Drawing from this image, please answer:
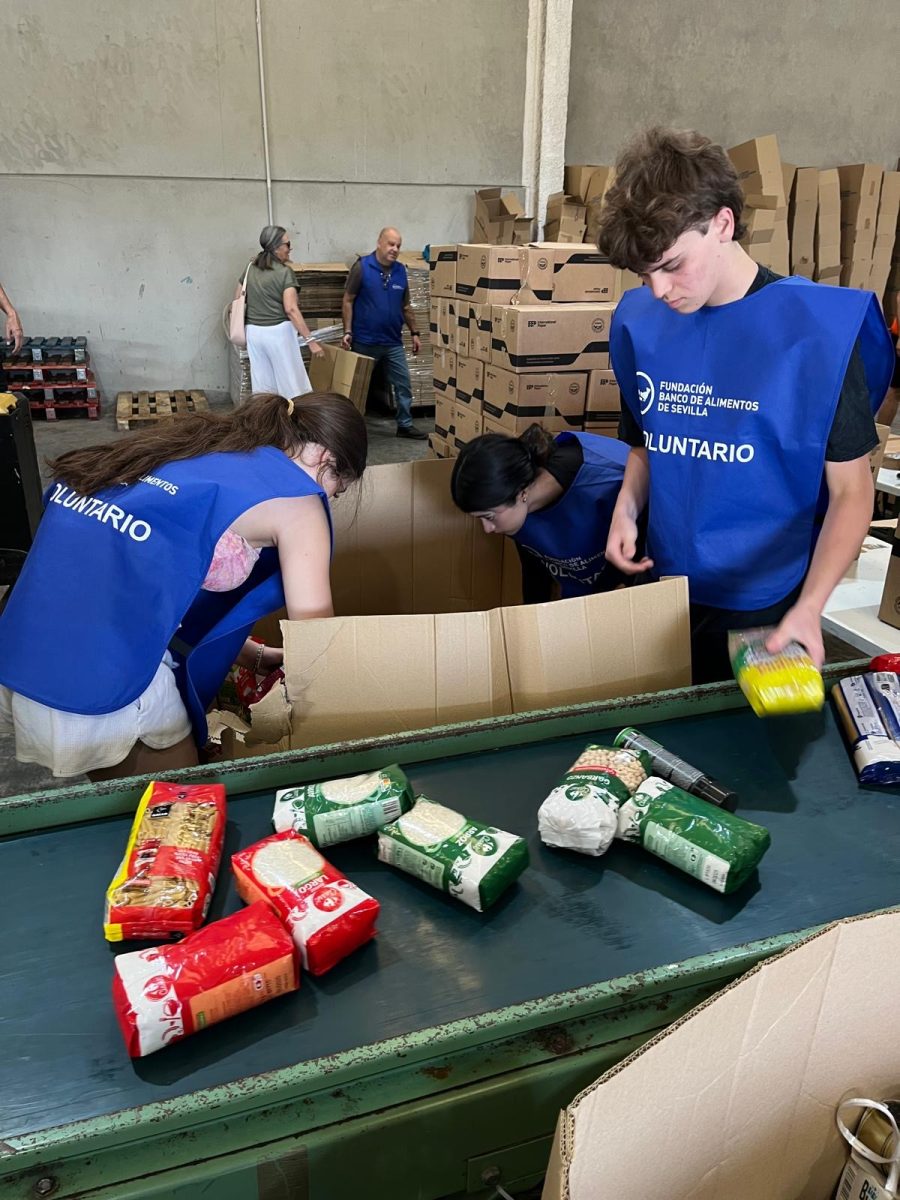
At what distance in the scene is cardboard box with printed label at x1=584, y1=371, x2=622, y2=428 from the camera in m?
2.68

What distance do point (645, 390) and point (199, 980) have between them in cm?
132

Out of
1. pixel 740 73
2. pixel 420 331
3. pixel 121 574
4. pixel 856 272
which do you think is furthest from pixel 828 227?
pixel 121 574

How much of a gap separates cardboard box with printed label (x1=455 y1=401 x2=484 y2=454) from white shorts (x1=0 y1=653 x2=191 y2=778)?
5.79 feet

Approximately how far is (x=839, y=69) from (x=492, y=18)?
11.3 feet

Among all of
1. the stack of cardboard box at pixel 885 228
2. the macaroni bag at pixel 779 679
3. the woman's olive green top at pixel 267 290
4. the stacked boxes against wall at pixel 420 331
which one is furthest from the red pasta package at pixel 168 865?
the stack of cardboard box at pixel 885 228

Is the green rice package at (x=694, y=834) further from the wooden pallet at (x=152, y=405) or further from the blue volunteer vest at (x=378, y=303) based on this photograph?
the wooden pallet at (x=152, y=405)

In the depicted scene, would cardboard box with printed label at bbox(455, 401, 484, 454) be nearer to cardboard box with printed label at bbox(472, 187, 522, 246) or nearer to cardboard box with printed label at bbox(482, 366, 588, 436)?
cardboard box with printed label at bbox(482, 366, 588, 436)

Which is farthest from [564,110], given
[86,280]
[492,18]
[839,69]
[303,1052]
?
[303,1052]

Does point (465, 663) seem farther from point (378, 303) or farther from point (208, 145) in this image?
point (208, 145)

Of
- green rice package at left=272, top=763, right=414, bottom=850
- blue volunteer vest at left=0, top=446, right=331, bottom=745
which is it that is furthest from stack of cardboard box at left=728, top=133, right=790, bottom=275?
green rice package at left=272, top=763, right=414, bottom=850

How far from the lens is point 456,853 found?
3.19 ft

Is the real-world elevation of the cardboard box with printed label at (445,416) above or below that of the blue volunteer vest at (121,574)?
below

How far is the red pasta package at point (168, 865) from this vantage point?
91 cm

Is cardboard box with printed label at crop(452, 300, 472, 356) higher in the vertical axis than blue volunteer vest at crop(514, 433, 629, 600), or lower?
higher
